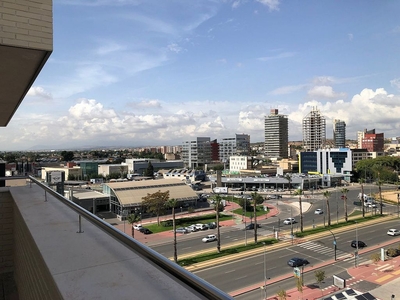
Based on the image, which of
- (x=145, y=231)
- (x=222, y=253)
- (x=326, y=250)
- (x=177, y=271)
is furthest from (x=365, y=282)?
(x=177, y=271)

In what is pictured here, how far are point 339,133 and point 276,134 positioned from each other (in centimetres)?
2950

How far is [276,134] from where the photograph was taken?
97938 millimetres

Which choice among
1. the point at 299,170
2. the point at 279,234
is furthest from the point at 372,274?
the point at 299,170

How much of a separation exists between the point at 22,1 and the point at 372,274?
17950 millimetres

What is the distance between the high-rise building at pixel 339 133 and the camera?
10900cm

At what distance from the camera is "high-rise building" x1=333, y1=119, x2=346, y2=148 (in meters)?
109

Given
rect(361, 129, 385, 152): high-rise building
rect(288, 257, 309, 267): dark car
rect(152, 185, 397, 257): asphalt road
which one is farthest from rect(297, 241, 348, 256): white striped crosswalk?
rect(361, 129, 385, 152): high-rise building

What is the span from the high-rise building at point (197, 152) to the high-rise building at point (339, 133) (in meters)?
53.1

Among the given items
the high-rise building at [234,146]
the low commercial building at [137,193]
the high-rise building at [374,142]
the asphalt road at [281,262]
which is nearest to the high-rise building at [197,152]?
the high-rise building at [234,146]

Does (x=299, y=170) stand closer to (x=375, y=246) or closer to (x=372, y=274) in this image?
(x=375, y=246)

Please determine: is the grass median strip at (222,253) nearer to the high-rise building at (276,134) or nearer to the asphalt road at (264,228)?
the asphalt road at (264,228)

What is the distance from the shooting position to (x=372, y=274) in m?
15.2

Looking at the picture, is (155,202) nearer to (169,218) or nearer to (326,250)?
(169,218)

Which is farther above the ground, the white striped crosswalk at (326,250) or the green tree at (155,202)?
the green tree at (155,202)
